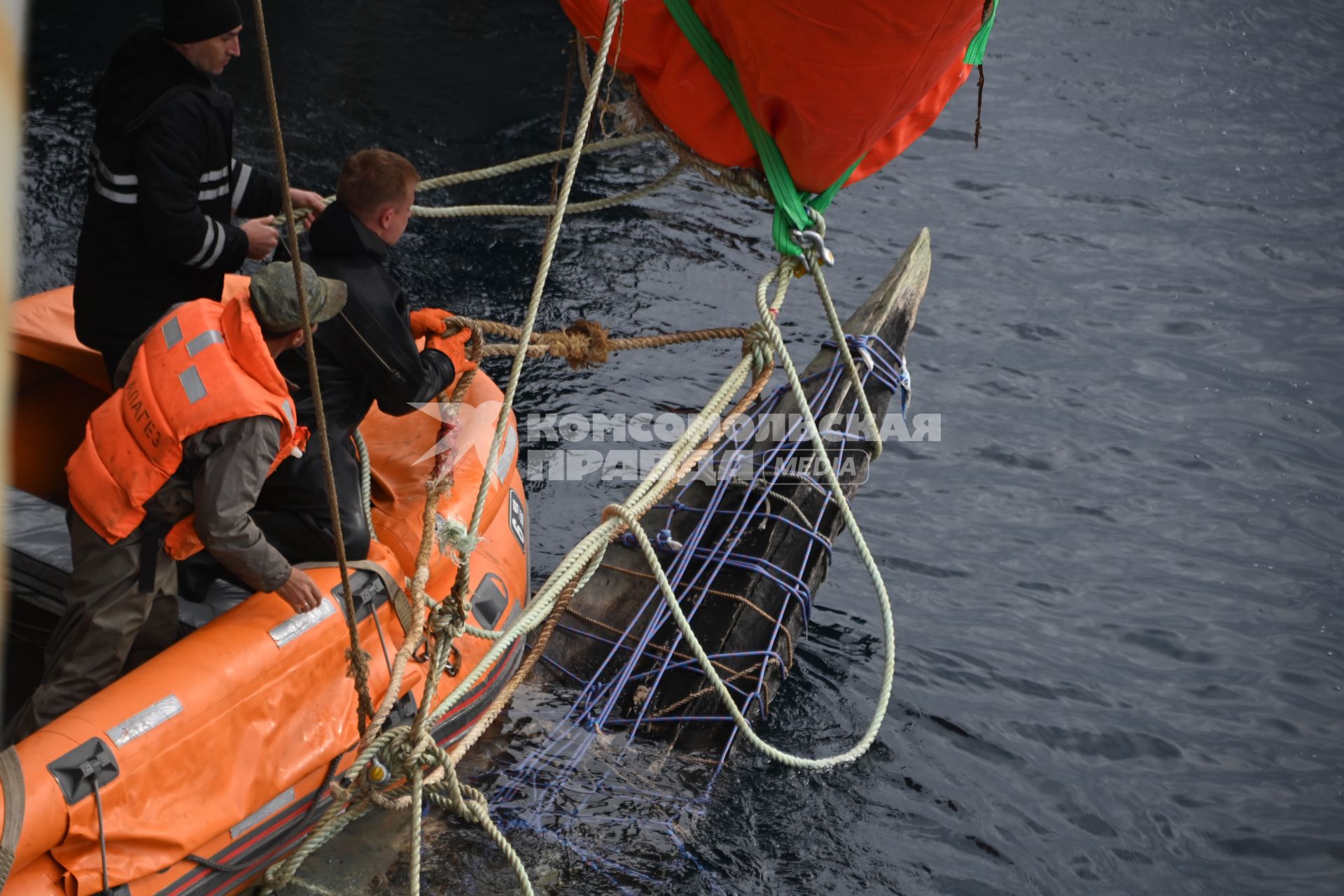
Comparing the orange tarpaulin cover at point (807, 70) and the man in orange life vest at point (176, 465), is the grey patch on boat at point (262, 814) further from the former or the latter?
the orange tarpaulin cover at point (807, 70)

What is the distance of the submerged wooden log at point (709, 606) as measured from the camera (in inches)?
179

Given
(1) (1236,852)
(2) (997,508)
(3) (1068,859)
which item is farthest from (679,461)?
(2) (997,508)

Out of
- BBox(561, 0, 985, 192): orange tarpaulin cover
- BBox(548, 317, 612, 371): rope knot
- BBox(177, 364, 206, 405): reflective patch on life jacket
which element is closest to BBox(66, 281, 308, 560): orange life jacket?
BBox(177, 364, 206, 405): reflective patch on life jacket

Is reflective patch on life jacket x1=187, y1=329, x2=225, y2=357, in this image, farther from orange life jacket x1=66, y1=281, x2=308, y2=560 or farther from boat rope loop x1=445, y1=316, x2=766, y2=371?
boat rope loop x1=445, y1=316, x2=766, y2=371

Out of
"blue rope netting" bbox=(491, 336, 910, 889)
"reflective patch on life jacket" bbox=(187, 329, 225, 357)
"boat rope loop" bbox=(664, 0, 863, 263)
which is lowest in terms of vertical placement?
"blue rope netting" bbox=(491, 336, 910, 889)

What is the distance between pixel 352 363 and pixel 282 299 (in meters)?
0.59

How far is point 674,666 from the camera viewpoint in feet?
14.9

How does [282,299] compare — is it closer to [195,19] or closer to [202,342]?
[202,342]

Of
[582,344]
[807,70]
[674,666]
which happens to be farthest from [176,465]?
[674,666]

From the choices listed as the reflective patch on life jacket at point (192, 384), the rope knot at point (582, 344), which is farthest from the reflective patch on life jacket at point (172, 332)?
the rope knot at point (582, 344)

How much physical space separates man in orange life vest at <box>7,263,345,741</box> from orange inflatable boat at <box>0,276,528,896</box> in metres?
0.21

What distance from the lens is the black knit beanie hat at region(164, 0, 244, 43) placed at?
331 centimetres

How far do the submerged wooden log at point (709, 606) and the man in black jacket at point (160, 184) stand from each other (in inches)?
77.8

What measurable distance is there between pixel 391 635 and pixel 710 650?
148 centimetres
